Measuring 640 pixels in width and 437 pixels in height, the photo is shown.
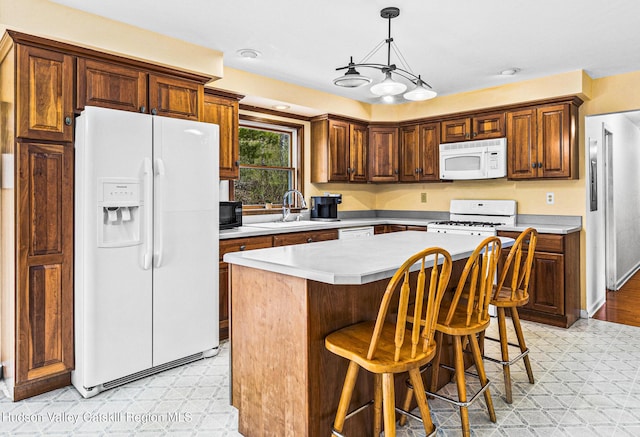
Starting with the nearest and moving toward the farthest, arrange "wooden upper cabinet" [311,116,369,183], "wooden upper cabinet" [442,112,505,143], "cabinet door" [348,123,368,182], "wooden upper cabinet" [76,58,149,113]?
"wooden upper cabinet" [76,58,149,113]
"wooden upper cabinet" [442,112,505,143]
"wooden upper cabinet" [311,116,369,183]
"cabinet door" [348,123,368,182]

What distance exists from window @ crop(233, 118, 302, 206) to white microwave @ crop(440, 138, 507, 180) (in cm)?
175

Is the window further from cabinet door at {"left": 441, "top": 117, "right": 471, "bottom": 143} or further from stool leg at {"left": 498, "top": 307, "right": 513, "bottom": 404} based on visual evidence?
stool leg at {"left": 498, "top": 307, "right": 513, "bottom": 404}

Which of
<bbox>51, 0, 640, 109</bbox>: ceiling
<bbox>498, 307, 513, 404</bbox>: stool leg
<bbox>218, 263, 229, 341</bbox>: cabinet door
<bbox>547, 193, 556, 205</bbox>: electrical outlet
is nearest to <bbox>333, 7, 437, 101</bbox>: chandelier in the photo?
<bbox>51, 0, 640, 109</bbox>: ceiling

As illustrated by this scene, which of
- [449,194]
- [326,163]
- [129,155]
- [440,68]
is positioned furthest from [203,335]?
[449,194]

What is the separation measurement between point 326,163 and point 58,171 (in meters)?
2.83

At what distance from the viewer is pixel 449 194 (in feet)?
16.7

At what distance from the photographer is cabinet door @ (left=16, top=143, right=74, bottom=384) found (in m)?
2.38

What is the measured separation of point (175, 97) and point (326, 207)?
227cm

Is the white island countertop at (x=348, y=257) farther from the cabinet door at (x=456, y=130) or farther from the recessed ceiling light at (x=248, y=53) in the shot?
the cabinet door at (x=456, y=130)

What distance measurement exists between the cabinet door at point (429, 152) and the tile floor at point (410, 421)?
2.52m

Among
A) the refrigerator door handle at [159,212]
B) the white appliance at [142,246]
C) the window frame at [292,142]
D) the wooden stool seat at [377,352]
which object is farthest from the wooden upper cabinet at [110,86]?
the wooden stool seat at [377,352]

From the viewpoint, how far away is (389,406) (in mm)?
1551

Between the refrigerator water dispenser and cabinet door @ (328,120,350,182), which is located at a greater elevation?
cabinet door @ (328,120,350,182)

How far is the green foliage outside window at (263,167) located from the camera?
4.38 metres
